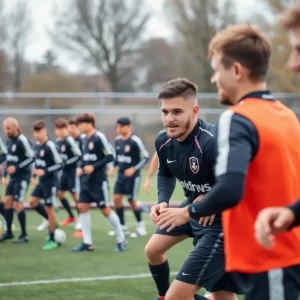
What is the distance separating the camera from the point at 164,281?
5957 millimetres

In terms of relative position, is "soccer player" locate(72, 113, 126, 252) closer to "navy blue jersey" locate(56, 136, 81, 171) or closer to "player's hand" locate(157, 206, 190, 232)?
"navy blue jersey" locate(56, 136, 81, 171)

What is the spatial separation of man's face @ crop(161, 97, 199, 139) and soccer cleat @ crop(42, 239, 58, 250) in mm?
5412

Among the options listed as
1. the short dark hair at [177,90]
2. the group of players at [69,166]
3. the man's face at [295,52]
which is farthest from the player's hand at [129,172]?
the man's face at [295,52]

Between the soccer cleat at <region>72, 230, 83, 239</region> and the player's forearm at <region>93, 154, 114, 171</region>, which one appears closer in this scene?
the player's forearm at <region>93, 154, 114, 171</region>

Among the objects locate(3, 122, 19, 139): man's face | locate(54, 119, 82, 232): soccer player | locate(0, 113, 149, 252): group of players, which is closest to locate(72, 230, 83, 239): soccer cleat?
locate(0, 113, 149, 252): group of players

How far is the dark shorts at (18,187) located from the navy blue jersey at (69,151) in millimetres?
1193

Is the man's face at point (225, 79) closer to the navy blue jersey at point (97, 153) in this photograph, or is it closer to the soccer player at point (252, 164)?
the soccer player at point (252, 164)

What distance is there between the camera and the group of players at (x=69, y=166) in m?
10.0

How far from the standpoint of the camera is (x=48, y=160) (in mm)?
10625

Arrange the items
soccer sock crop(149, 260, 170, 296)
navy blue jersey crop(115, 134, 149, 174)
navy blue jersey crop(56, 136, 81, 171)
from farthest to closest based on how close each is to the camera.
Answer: navy blue jersey crop(56, 136, 81, 171)
navy blue jersey crop(115, 134, 149, 174)
soccer sock crop(149, 260, 170, 296)

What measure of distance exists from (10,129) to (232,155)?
26.8ft

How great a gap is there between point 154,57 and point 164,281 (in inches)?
1911

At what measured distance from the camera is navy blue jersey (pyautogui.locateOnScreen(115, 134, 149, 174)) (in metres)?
11.4

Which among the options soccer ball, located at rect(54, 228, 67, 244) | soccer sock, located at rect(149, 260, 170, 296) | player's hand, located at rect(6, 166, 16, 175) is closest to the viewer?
soccer sock, located at rect(149, 260, 170, 296)
